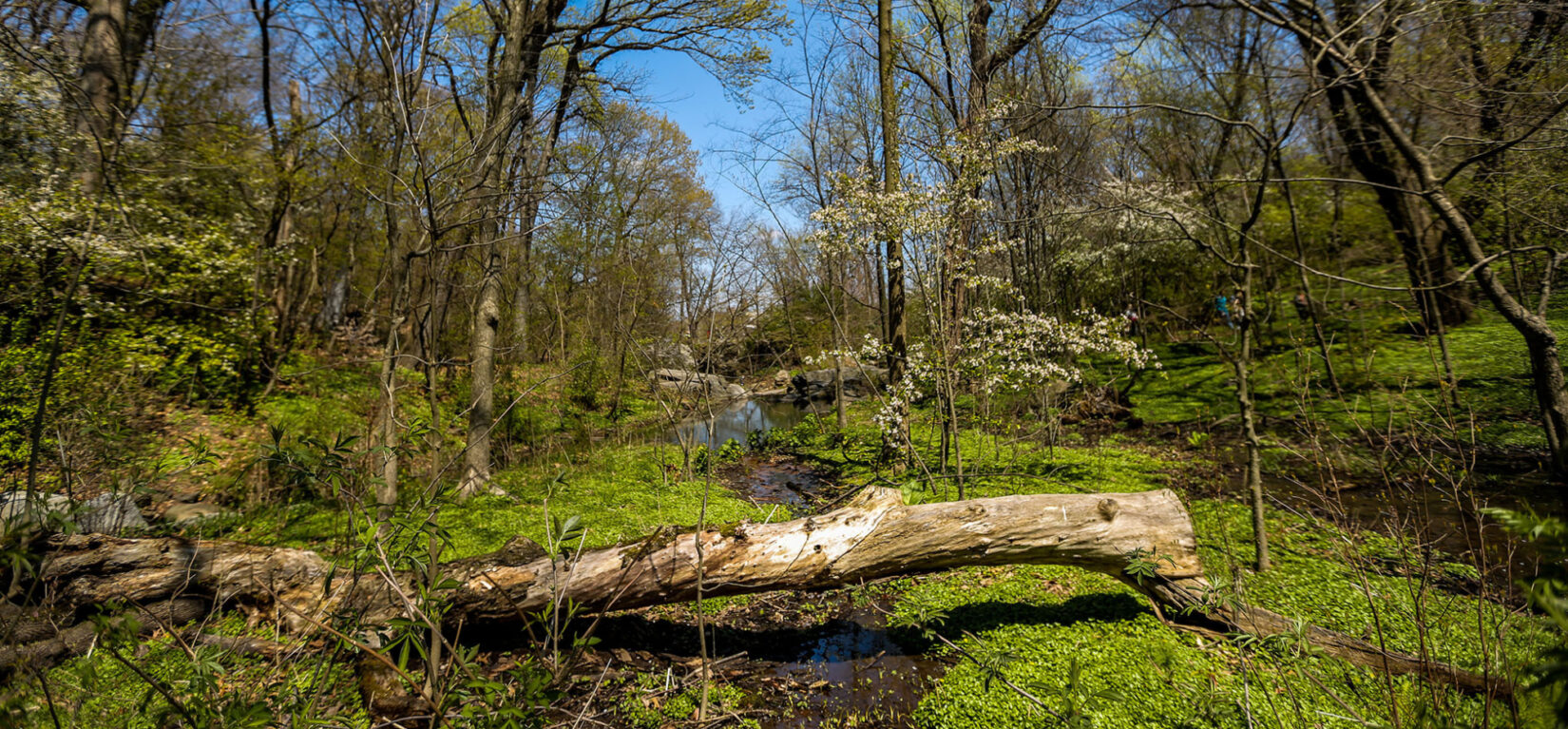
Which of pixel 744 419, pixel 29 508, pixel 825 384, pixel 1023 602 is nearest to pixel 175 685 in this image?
pixel 29 508

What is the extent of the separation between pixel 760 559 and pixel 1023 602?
1997 millimetres

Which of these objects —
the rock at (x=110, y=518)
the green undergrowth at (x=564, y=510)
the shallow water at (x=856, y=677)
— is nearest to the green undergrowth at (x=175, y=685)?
the green undergrowth at (x=564, y=510)

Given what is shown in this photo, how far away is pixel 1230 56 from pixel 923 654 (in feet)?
41.8

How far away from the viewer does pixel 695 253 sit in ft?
29.9

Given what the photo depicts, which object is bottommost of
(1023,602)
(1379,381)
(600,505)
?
(1023,602)

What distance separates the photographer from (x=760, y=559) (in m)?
3.72

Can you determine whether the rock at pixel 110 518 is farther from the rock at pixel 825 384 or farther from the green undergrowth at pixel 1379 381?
the rock at pixel 825 384

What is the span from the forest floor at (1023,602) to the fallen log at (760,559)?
0.22m

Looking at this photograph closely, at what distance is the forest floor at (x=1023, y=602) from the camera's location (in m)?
2.53

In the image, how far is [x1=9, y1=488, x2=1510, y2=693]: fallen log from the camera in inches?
140

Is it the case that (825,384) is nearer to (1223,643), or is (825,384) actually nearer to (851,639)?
(851,639)

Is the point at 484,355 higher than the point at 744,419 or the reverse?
higher

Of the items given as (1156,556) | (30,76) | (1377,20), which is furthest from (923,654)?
(30,76)

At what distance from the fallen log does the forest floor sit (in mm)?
225
